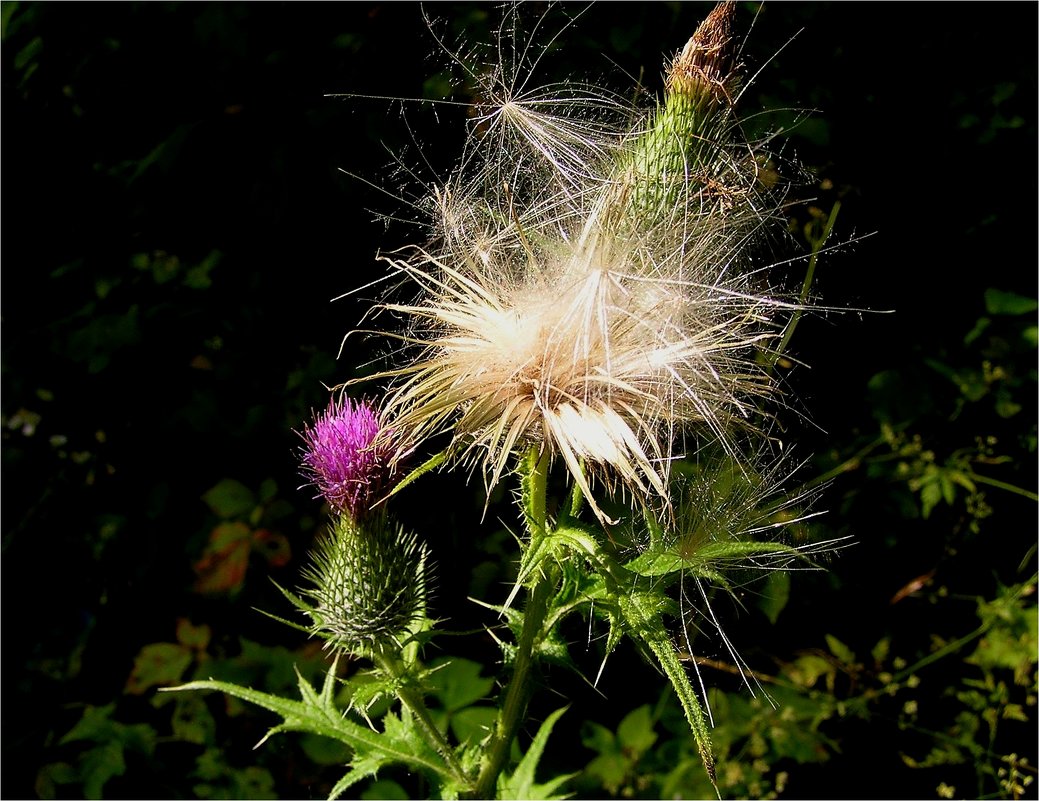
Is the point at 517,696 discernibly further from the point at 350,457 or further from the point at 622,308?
the point at 622,308

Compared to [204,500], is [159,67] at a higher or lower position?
higher

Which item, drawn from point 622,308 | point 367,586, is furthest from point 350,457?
point 622,308

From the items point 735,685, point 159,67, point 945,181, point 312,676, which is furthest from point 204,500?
point 945,181

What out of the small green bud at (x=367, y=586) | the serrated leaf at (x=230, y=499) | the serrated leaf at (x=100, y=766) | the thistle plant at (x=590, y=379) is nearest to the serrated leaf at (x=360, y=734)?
the thistle plant at (x=590, y=379)

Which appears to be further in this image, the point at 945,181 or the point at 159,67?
the point at 945,181

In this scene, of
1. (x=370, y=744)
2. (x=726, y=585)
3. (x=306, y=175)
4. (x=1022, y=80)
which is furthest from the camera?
(x=1022, y=80)

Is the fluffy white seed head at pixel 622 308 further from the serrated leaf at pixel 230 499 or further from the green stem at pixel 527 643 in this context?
the serrated leaf at pixel 230 499

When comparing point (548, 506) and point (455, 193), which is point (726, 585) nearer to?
point (548, 506)

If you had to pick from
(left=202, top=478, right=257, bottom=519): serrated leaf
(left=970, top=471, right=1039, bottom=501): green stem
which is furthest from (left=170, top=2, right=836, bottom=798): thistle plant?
(left=970, top=471, right=1039, bottom=501): green stem
